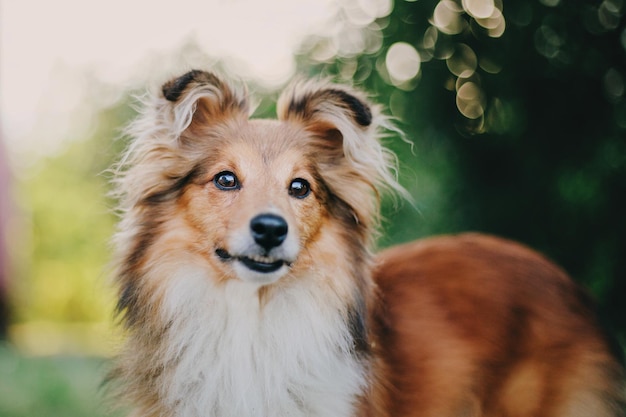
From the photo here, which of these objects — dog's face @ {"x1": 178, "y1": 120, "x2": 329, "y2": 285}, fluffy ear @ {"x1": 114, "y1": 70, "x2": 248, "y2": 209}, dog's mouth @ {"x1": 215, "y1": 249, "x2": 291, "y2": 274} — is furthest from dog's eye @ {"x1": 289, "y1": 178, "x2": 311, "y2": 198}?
fluffy ear @ {"x1": 114, "y1": 70, "x2": 248, "y2": 209}

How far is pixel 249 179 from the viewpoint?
3.50 metres

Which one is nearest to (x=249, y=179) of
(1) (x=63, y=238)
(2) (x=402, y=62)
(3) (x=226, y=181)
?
(3) (x=226, y=181)

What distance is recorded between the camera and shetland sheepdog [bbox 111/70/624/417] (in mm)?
3377

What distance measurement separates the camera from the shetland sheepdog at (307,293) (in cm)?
338

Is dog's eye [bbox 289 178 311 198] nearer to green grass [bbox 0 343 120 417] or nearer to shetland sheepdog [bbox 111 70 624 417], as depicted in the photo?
shetland sheepdog [bbox 111 70 624 417]

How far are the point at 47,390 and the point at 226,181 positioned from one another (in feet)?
12.7

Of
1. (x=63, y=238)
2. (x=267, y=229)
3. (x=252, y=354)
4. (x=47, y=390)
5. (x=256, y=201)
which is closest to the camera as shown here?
(x=267, y=229)

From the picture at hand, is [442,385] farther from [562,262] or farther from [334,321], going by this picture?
[562,262]

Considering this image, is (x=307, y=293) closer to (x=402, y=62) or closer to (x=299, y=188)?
(x=299, y=188)

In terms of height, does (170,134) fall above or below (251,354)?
above

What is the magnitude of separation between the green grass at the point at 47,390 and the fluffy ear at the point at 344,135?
2.39 metres

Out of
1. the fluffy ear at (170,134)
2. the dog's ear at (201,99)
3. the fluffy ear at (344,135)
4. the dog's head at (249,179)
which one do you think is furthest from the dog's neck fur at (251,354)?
the dog's ear at (201,99)

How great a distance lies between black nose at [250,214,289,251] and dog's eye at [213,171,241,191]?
38 centimetres

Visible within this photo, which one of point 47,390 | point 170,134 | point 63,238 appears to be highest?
point 170,134
